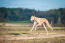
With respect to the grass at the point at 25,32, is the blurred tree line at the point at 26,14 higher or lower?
→ higher

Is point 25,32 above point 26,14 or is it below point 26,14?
below

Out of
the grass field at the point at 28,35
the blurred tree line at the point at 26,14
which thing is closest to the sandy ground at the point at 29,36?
the grass field at the point at 28,35

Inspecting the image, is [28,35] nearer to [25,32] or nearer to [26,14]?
[25,32]

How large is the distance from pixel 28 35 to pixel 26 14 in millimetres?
385

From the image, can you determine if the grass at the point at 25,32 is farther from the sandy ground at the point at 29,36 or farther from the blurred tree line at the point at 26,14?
the blurred tree line at the point at 26,14

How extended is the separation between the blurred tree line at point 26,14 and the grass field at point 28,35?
0.16 metres

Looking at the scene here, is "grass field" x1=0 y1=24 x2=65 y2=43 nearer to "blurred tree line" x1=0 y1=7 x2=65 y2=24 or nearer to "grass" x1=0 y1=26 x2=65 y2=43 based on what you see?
"grass" x1=0 y1=26 x2=65 y2=43

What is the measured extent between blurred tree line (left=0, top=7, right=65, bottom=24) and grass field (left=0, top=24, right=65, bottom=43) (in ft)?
0.54

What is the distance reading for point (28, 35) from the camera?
7.62ft

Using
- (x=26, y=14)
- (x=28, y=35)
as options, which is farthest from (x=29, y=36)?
(x=26, y=14)

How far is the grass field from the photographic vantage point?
2.30 metres

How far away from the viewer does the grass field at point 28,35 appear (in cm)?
230

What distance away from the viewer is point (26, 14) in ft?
7.71

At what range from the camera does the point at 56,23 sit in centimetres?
237
